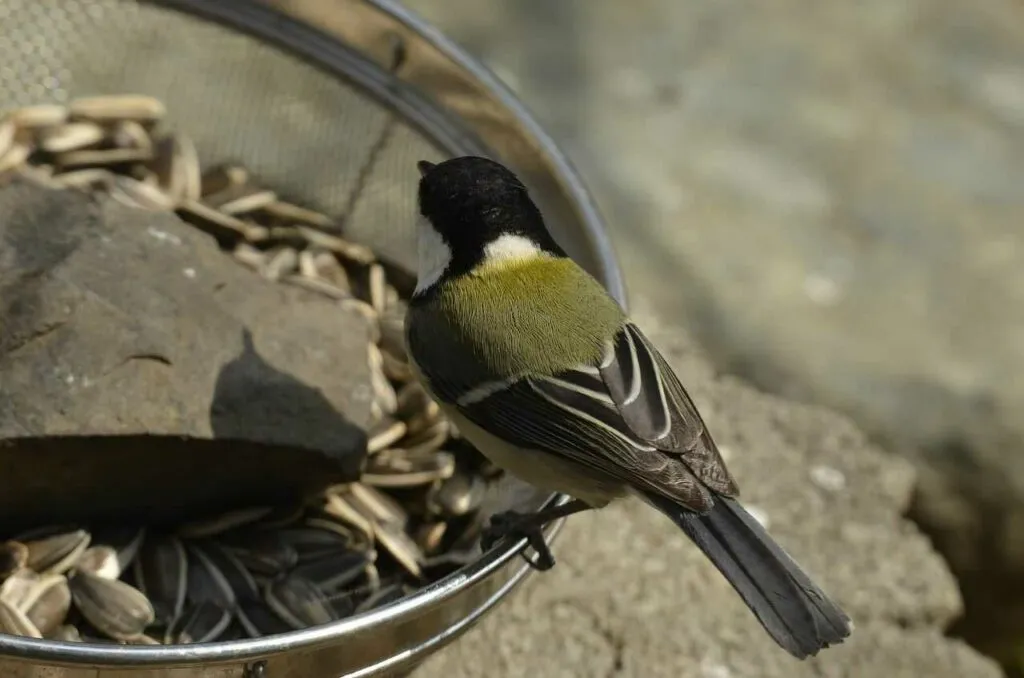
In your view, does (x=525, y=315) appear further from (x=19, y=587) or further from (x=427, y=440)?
(x=19, y=587)

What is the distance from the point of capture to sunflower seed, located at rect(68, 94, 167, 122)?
194cm

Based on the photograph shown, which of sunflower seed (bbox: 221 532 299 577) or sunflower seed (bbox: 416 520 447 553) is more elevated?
sunflower seed (bbox: 416 520 447 553)

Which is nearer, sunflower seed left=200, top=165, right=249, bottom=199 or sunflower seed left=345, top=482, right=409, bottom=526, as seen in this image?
sunflower seed left=345, top=482, right=409, bottom=526

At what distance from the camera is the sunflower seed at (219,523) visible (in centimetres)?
157

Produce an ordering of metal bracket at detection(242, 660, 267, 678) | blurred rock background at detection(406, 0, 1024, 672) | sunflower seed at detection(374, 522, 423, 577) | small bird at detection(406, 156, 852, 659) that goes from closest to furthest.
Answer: metal bracket at detection(242, 660, 267, 678), small bird at detection(406, 156, 852, 659), sunflower seed at detection(374, 522, 423, 577), blurred rock background at detection(406, 0, 1024, 672)

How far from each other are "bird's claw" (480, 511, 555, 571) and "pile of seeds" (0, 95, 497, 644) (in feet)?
0.42

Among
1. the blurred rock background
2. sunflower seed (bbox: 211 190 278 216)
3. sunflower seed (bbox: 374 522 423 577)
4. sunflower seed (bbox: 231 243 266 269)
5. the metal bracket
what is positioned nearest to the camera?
the metal bracket

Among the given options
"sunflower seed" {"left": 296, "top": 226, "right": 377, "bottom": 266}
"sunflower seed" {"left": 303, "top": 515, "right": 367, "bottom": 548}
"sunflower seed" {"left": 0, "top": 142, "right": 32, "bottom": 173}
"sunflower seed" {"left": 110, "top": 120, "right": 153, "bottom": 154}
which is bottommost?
"sunflower seed" {"left": 303, "top": 515, "right": 367, "bottom": 548}

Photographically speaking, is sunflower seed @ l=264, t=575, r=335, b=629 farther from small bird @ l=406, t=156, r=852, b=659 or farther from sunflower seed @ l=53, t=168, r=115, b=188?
sunflower seed @ l=53, t=168, r=115, b=188

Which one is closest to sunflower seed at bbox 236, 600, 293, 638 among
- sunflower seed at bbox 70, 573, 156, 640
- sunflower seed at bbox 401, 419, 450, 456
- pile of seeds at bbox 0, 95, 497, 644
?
pile of seeds at bbox 0, 95, 497, 644

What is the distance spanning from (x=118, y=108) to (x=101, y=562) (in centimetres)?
78

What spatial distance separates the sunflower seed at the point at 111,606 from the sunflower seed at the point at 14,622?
0.07 meters

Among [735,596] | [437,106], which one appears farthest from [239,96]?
[735,596]

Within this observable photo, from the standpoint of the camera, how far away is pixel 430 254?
1.54 m
